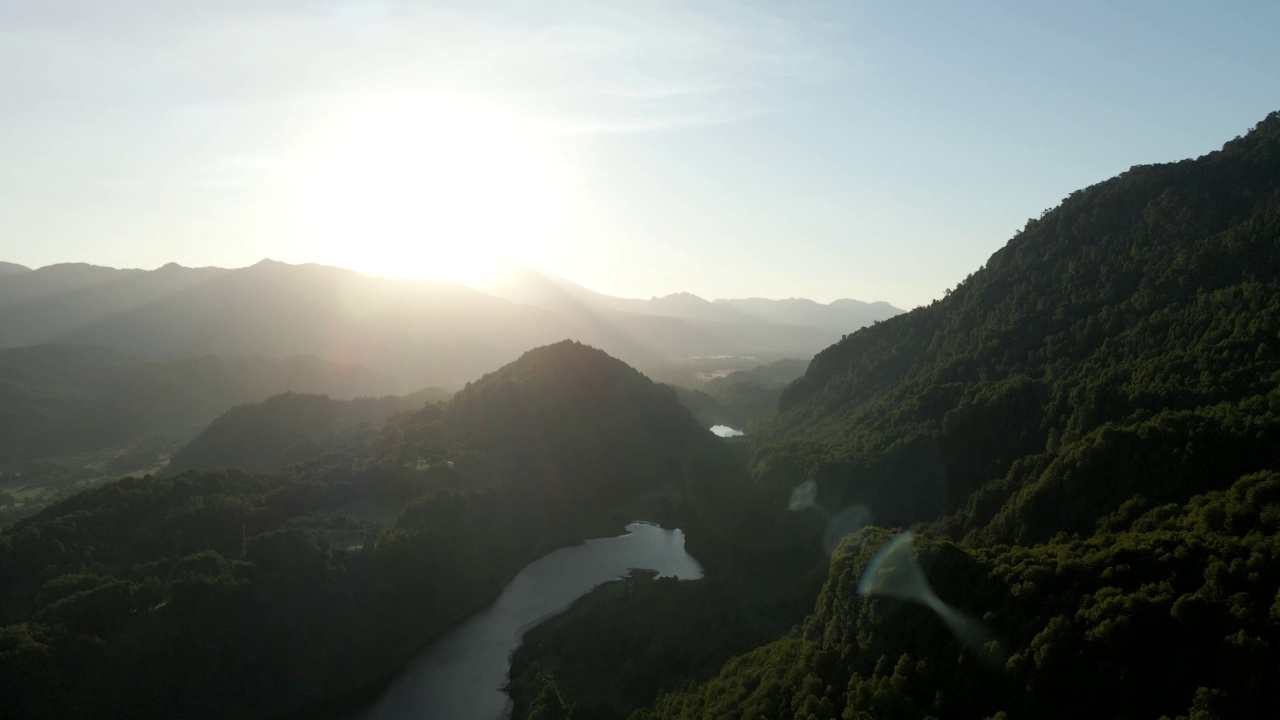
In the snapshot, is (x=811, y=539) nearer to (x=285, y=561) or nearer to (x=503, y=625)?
(x=503, y=625)

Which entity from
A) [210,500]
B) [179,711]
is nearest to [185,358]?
[210,500]

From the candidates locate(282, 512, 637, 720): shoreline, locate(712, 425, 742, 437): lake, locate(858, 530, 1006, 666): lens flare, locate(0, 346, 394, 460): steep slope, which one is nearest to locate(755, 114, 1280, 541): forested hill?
locate(858, 530, 1006, 666): lens flare

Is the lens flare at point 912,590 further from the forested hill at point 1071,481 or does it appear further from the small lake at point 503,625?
the small lake at point 503,625

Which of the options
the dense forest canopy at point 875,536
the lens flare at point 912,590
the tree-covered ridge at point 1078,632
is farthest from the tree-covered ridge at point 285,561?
the lens flare at point 912,590

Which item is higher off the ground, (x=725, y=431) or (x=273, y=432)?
(x=273, y=432)

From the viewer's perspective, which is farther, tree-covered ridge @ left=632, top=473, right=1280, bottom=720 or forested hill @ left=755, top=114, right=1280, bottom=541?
forested hill @ left=755, top=114, right=1280, bottom=541

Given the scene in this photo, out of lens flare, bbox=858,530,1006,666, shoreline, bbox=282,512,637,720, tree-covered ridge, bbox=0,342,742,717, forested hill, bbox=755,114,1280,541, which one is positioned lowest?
shoreline, bbox=282,512,637,720

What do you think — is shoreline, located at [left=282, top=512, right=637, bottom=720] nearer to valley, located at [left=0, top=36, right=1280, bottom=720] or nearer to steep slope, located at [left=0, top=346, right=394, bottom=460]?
valley, located at [left=0, top=36, right=1280, bottom=720]

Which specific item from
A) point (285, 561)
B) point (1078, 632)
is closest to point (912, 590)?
point (1078, 632)
